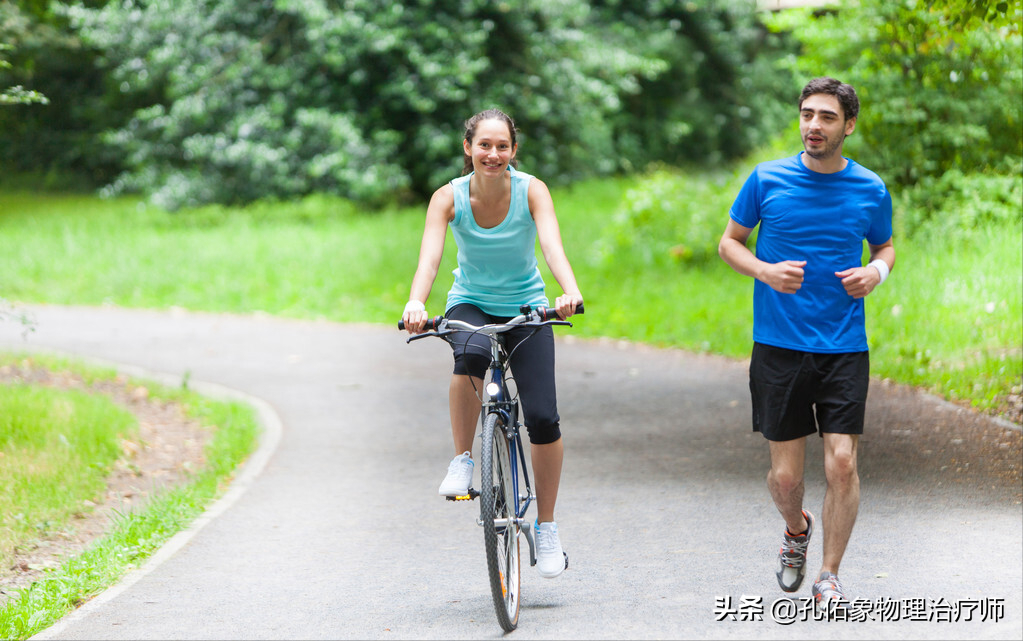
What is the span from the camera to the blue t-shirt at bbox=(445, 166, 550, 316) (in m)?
4.84

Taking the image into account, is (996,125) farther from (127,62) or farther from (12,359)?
(127,62)

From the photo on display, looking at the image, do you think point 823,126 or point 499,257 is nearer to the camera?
point 823,126

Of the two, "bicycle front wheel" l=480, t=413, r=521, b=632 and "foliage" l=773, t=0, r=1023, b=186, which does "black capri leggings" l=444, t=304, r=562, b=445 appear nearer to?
"bicycle front wheel" l=480, t=413, r=521, b=632

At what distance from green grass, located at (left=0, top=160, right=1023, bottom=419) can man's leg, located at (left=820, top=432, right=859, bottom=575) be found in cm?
432

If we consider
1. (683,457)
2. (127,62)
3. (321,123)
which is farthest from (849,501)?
(127,62)

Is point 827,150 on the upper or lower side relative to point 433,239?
upper

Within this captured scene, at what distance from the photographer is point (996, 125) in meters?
12.1

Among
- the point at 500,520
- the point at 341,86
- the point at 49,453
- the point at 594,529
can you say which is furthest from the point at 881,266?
the point at 341,86

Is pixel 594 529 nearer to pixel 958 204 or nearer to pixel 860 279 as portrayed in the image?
pixel 860 279

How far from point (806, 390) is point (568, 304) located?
40.2 inches

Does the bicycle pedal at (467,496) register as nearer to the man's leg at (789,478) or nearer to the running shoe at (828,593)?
the man's leg at (789,478)

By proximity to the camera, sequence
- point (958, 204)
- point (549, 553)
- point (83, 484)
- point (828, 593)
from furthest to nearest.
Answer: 1. point (958, 204)
2. point (83, 484)
3. point (549, 553)
4. point (828, 593)

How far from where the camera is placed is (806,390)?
464 cm

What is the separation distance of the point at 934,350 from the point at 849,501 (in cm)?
589
